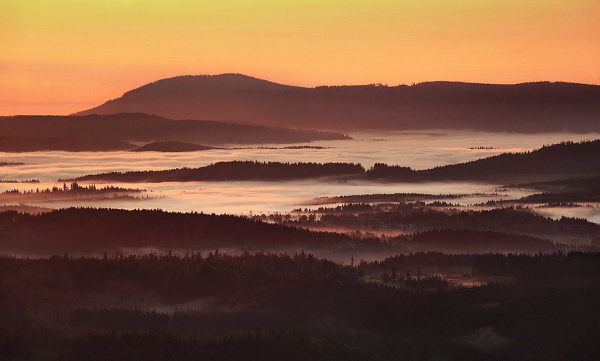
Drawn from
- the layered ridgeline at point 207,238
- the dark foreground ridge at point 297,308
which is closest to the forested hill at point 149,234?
the layered ridgeline at point 207,238

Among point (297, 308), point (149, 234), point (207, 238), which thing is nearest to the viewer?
point (297, 308)

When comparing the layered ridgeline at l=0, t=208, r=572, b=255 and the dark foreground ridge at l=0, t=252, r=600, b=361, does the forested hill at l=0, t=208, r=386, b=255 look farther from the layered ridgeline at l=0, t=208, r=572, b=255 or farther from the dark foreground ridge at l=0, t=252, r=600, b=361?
the dark foreground ridge at l=0, t=252, r=600, b=361

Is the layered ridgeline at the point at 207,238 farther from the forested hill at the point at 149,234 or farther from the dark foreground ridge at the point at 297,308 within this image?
the dark foreground ridge at the point at 297,308

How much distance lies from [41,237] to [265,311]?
37.1m

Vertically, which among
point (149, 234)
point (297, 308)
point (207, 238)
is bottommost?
point (297, 308)

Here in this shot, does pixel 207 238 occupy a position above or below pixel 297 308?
above

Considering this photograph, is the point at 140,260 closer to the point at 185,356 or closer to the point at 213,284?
the point at 213,284

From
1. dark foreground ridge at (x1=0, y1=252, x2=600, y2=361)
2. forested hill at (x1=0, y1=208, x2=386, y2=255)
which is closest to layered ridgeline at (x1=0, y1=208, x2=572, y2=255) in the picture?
forested hill at (x1=0, y1=208, x2=386, y2=255)

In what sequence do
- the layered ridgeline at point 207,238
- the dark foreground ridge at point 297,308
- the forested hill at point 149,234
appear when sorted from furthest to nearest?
the forested hill at point 149,234 → the layered ridgeline at point 207,238 → the dark foreground ridge at point 297,308

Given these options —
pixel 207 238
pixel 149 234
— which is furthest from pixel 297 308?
pixel 149 234

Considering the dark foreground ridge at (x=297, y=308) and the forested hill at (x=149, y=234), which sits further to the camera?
the forested hill at (x=149, y=234)

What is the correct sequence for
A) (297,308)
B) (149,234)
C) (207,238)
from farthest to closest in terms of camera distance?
(149,234)
(207,238)
(297,308)

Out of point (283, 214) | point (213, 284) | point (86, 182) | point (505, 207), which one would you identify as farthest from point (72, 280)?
point (86, 182)

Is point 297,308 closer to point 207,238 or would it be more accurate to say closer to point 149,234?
point 207,238
